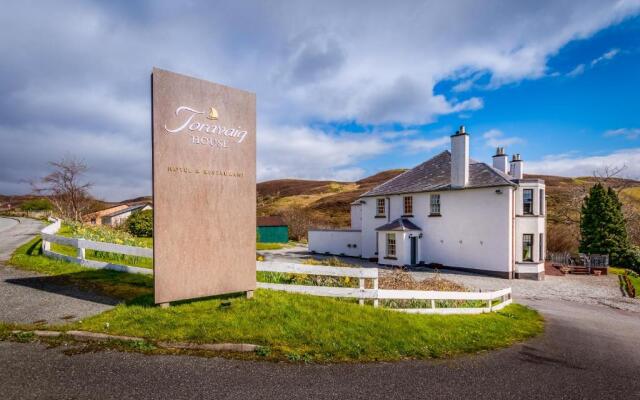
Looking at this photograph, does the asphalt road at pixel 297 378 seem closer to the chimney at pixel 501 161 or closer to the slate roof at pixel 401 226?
the slate roof at pixel 401 226

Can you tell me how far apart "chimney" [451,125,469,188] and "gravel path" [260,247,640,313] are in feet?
22.7

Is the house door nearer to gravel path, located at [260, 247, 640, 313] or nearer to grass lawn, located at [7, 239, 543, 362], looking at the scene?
gravel path, located at [260, 247, 640, 313]

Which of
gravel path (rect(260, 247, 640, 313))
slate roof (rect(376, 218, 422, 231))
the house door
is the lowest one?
gravel path (rect(260, 247, 640, 313))

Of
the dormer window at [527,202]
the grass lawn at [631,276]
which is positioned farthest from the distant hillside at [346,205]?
the dormer window at [527,202]

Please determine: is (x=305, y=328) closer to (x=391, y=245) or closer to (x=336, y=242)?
(x=391, y=245)

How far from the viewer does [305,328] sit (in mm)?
7312

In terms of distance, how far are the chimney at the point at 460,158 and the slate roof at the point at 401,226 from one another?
4622 mm

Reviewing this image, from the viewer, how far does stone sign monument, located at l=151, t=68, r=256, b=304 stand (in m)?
7.45

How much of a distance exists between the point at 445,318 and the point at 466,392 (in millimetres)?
4229

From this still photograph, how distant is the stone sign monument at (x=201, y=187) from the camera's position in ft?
24.4

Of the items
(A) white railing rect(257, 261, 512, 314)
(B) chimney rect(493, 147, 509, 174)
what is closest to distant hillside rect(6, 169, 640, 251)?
(B) chimney rect(493, 147, 509, 174)

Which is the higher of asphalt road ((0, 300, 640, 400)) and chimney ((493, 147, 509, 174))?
chimney ((493, 147, 509, 174))

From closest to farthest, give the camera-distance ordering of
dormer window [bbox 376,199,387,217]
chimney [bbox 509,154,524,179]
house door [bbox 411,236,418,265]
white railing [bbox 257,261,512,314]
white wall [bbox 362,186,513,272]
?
white railing [bbox 257,261,512,314]
white wall [bbox 362,186,513,272]
house door [bbox 411,236,418,265]
chimney [bbox 509,154,524,179]
dormer window [bbox 376,199,387,217]

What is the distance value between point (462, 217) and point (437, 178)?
434 centimetres
